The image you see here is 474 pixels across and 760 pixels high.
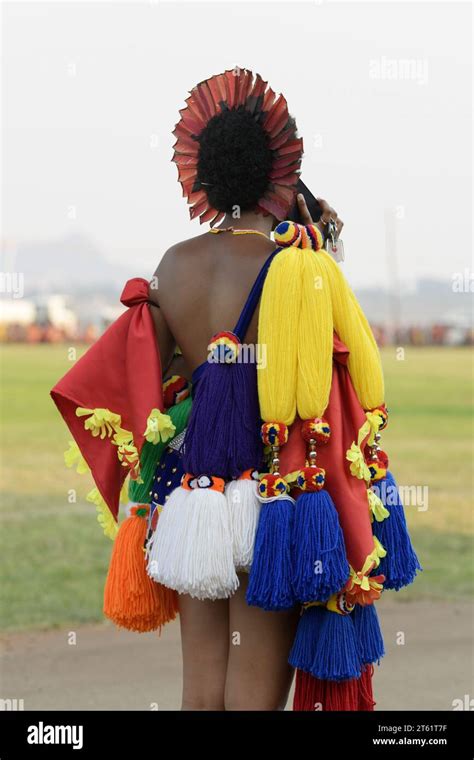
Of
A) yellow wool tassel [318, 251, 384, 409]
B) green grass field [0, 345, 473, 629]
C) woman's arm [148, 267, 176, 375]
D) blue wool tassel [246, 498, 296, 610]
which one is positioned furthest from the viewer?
green grass field [0, 345, 473, 629]

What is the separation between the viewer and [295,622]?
11.5ft

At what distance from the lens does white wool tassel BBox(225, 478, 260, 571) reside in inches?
132

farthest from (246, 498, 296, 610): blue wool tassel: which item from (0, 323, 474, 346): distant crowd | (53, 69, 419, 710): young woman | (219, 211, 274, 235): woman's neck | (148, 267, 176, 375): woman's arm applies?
(0, 323, 474, 346): distant crowd

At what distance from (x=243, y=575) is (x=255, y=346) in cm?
69

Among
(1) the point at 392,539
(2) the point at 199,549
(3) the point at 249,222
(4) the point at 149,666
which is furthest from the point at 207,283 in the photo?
(4) the point at 149,666

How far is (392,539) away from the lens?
3590mm

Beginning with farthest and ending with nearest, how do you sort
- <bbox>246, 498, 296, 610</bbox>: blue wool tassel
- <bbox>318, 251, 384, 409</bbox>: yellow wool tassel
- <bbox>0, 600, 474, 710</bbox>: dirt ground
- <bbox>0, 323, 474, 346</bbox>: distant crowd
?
<bbox>0, 323, 474, 346</bbox>: distant crowd, <bbox>0, 600, 474, 710</bbox>: dirt ground, <bbox>318, 251, 384, 409</bbox>: yellow wool tassel, <bbox>246, 498, 296, 610</bbox>: blue wool tassel

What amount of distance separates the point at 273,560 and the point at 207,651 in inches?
16.5

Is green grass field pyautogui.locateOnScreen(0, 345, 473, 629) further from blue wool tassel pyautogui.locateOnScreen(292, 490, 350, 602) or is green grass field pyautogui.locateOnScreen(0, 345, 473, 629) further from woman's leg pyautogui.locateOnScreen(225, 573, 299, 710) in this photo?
blue wool tassel pyautogui.locateOnScreen(292, 490, 350, 602)

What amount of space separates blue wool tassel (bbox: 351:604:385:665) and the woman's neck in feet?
3.93

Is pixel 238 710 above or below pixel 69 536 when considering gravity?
above

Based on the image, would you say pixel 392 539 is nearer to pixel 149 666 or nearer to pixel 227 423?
pixel 227 423
